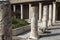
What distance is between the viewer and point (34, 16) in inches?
527

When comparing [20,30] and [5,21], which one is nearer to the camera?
[5,21]

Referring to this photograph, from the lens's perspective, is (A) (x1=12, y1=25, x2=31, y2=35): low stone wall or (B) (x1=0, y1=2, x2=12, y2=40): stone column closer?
(B) (x1=0, y1=2, x2=12, y2=40): stone column

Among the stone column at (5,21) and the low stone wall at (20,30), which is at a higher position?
the stone column at (5,21)

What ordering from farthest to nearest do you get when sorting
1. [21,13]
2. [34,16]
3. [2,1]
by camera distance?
[21,13], [34,16], [2,1]

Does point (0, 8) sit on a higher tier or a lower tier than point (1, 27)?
higher

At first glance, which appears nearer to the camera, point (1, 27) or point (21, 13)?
point (1, 27)

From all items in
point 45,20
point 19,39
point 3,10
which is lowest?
point 19,39

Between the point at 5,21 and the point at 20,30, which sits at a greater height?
the point at 5,21

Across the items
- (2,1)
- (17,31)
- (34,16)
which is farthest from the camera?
(17,31)

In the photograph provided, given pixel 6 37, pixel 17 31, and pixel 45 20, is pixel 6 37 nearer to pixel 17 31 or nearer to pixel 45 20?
pixel 17 31

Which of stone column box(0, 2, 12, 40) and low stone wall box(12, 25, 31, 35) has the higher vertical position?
stone column box(0, 2, 12, 40)

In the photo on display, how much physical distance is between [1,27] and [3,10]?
31cm

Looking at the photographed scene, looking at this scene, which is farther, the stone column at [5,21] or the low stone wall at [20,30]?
the low stone wall at [20,30]

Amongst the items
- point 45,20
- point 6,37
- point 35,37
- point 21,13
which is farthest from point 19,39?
point 21,13
